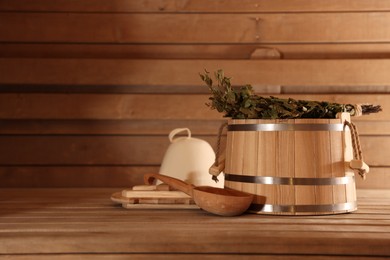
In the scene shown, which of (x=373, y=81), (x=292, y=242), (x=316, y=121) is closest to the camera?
(x=292, y=242)

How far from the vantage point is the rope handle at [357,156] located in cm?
142

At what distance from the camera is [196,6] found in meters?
2.33

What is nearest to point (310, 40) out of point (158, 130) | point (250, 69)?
point (250, 69)

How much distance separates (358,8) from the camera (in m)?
2.32

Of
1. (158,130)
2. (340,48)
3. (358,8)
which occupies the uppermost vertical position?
(358,8)

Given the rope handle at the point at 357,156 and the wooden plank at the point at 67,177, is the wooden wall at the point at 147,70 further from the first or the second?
the rope handle at the point at 357,156

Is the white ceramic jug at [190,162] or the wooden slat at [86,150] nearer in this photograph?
the white ceramic jug at [190,162]

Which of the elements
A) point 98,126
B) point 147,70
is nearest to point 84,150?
point 98,126

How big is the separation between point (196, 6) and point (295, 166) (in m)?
1.17

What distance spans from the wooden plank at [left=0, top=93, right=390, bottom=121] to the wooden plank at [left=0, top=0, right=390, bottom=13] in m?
0.39

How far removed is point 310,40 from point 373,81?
0.33 metres

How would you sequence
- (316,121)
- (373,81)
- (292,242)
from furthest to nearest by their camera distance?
1. (373,81)
2. (316,121)
3. (292,242)

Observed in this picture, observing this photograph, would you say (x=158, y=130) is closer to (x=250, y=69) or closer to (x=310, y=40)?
(x=250, y=69)

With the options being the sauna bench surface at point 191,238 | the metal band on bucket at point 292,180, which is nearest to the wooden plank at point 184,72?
the metal band on bucket at point 292,180
